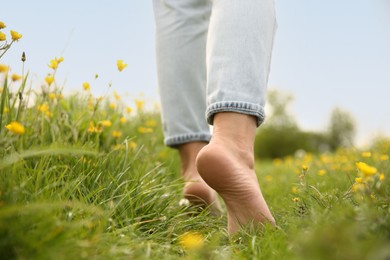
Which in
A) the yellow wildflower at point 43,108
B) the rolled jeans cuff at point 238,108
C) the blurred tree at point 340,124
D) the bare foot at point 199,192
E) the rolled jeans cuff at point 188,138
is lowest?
the blurred tree at point 340,124

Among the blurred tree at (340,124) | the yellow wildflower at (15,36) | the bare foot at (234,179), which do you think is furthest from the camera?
the blurred tree at (340,124)

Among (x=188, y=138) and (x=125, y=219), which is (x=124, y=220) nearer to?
(x=125, y=219)

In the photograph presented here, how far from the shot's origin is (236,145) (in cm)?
136

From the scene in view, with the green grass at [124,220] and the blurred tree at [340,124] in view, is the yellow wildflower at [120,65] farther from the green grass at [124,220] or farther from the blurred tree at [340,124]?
the blurred tree at [340,124]

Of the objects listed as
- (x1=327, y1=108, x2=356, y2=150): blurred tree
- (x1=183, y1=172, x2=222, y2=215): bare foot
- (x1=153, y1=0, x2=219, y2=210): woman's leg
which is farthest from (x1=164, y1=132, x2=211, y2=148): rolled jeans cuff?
(x1=327, y1=108, x2=356, y2=150): blurred tree

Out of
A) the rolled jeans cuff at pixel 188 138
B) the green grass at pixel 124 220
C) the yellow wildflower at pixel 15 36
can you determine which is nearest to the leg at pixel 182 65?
the rolled jeans cuff at pixel 188 138

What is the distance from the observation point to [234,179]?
1.34 meters

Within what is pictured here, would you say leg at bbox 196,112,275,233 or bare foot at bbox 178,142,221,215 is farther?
bare foot at bbox 178,142,221,215

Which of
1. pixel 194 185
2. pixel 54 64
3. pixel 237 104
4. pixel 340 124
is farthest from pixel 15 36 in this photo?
pixel 340 124

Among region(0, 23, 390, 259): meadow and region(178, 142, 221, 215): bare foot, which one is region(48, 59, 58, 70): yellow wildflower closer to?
region(0, 23, 390, 259): meadow

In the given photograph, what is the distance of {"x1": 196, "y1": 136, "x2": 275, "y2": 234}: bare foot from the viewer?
1328mm

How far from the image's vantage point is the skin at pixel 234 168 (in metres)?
1.33

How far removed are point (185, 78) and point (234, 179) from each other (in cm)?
67

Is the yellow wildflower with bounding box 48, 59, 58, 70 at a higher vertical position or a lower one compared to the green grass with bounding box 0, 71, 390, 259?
higher
